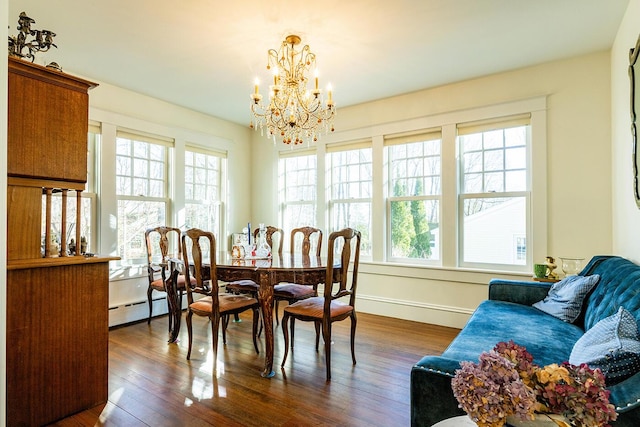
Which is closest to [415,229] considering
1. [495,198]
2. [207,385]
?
[495,198]

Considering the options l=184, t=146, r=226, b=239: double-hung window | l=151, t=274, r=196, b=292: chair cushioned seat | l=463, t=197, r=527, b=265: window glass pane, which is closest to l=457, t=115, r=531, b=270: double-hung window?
l=463, t=197, r=527, b=265: window glass pane

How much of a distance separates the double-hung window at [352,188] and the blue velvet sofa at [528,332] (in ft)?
6.06

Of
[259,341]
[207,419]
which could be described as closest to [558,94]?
[259,341]

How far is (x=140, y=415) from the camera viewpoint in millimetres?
1971

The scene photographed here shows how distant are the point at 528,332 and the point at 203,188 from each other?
165 inches

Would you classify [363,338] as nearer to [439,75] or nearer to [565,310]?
[565,310]

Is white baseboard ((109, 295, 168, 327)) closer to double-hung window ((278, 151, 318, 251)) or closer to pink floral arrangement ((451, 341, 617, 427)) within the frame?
double-hung window ((278, 151, 318, 251))

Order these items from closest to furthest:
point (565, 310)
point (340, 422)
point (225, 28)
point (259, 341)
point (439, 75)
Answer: point (340, 422) < point (565, 310) < point (225, 28) < point (259, 341) < point (439, 75)

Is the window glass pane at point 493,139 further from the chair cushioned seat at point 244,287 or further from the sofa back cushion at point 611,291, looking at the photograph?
the chair cushioned seat at point 244,287

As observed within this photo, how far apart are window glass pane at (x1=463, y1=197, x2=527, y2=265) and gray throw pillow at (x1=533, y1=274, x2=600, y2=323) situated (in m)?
0.96

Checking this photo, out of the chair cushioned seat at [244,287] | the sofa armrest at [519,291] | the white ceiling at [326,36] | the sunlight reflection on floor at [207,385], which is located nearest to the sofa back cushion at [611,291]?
the sofa armrest at [519,291]

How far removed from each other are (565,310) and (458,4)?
2.25 m

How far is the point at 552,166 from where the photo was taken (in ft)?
10.6

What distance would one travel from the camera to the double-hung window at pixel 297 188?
16.1 feet
